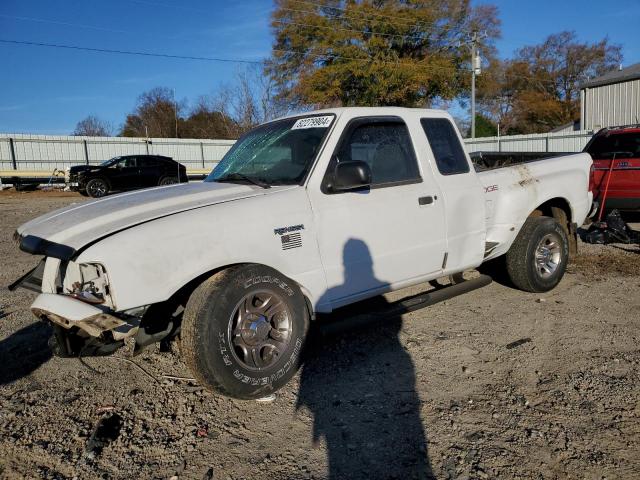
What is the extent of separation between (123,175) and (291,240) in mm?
20230

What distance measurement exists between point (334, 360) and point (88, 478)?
2.00 m

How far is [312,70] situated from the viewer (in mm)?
Result: 34031

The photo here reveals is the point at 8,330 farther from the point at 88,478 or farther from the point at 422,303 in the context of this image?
the point at 422,303

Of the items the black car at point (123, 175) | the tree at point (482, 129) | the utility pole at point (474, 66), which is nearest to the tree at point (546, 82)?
the tree at point (482, 129)

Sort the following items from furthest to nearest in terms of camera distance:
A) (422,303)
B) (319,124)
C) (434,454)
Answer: (422,303) → (319,124) → (434,454)

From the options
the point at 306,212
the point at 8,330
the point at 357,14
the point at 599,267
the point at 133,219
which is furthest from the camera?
the point at 357,14

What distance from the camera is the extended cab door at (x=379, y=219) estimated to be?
3.86 m

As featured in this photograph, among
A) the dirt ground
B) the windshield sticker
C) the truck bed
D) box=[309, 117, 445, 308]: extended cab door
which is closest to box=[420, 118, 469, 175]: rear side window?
box=[309, 117, 445, 308]: extended cab door

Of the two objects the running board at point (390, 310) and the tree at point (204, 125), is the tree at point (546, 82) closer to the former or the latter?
the tree at point (204, 125)

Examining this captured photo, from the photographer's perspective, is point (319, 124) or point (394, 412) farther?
point (319, 124)

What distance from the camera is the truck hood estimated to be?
3.11 meters

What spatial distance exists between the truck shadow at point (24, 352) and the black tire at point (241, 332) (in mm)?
1775

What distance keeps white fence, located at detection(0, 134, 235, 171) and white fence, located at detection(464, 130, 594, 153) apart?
1598 centimetres

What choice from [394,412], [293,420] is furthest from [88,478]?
[394,412]
